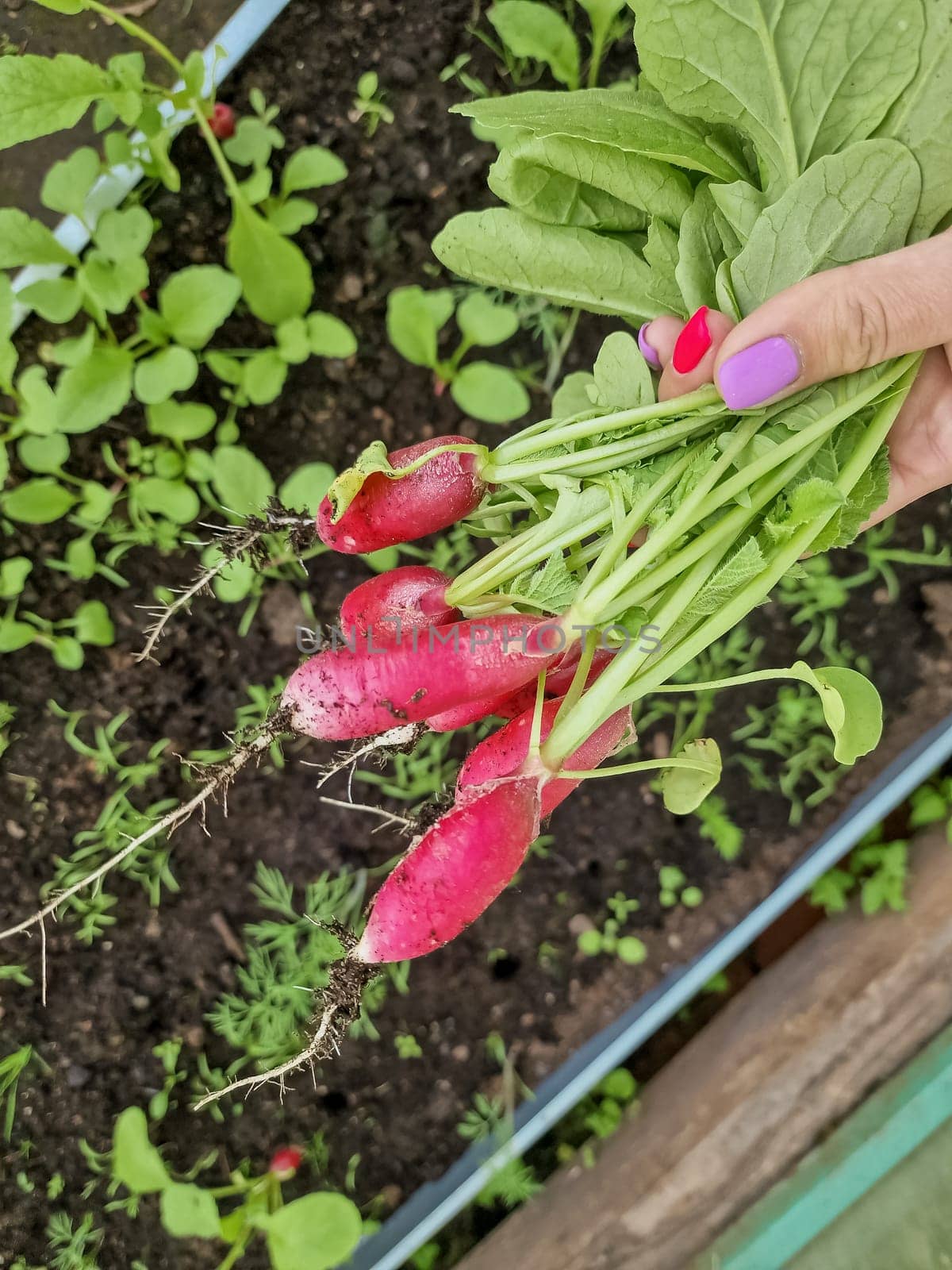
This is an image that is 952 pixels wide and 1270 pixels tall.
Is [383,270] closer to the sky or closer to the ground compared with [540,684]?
closer to the sky

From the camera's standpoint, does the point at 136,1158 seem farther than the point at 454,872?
Yes

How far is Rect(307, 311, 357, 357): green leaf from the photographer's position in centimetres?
123

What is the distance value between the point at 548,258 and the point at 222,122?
73 centimetres

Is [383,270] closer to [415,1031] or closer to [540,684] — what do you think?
[540,684]

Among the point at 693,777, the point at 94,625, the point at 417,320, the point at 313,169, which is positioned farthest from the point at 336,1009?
the point at 313,169

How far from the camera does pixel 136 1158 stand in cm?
118

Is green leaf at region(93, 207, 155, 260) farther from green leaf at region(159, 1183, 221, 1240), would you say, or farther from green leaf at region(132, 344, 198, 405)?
green leaf at region(159, 1183, 221, 1240)

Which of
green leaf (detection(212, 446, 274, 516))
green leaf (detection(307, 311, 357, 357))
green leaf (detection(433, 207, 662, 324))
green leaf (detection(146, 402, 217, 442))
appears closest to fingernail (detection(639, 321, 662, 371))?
green leaf (detection(433, 207, 662, 324))

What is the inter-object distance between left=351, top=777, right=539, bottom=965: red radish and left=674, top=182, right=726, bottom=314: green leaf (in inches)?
20.8

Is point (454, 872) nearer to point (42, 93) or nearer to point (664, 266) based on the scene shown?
point (664, 266)

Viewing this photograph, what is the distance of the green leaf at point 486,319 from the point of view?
1215mm

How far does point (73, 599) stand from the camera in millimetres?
1345

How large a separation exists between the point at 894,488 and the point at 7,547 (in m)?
1.34

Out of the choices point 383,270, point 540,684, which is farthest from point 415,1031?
point 383,270
